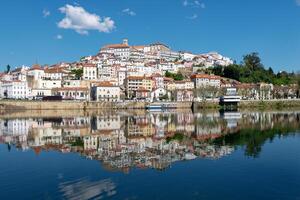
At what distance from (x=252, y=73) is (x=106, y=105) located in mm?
54533

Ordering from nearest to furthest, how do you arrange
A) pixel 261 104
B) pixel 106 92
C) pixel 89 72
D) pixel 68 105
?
1. pixel 68 105
2. pixel 261 104
3. pixel 106 92
4. pixel 89 72

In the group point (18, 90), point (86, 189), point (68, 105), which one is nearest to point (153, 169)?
point (86, 189)

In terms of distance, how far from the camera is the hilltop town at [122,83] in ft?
323

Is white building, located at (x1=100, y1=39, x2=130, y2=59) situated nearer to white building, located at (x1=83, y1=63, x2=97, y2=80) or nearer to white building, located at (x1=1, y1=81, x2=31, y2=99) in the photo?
white building, located at (x1=83, y1=63, x2=97, y2=80)

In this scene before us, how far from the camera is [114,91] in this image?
97438 mm

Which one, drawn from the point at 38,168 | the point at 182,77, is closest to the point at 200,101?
the point at 182,77

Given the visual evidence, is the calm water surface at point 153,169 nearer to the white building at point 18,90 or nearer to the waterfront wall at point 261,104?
the waterfront wall at point 261,104

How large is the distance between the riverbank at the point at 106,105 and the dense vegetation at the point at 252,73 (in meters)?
25.2

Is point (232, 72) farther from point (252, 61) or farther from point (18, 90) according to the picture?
point (18, 90)

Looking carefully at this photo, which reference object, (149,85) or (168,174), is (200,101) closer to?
(149,85)

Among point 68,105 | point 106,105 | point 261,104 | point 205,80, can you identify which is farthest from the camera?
point 205,80

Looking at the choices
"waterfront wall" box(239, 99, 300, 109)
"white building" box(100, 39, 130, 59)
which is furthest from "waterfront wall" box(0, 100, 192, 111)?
"white building" box(100, 39, 130, 59)

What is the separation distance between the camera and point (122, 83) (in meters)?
112

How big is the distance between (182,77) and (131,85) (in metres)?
24.2
